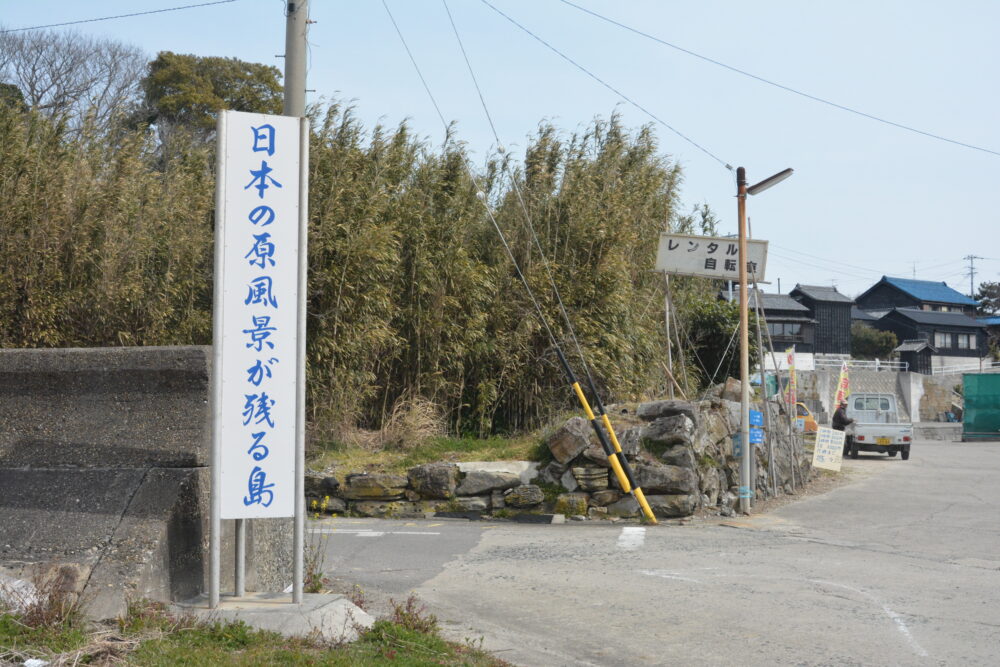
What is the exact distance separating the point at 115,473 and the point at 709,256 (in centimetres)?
906

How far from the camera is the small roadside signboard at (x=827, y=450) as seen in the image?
53.4ft

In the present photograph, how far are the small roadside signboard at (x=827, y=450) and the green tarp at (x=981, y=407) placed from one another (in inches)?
664

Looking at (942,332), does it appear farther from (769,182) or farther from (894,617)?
(894,617)

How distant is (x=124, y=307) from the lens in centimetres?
1140

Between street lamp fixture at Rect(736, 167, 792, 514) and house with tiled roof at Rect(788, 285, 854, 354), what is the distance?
48986mm

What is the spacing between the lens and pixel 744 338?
39.1 feet

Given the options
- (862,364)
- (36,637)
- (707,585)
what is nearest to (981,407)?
(862,364)

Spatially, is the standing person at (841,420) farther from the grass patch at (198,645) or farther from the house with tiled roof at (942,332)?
the house with tiled roof at (942,332)

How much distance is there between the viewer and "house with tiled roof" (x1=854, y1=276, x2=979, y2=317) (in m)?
67.2

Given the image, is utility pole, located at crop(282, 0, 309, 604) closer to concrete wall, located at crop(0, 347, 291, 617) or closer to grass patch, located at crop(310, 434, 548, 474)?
concrete wall, located at crop(0, 347, 291, 617)

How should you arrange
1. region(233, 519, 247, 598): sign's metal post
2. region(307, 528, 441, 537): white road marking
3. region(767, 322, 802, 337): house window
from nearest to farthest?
region(233, 519, 247, 598): sign's metal post
region(307, 528, 441, 537): white road marking
region(767, 322, 802, 337): house window

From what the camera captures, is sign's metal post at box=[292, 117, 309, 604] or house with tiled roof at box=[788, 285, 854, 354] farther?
house with tiled roof at box=[788, 285, 854, 354]

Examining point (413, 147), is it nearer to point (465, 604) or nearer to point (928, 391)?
point (465, 604)

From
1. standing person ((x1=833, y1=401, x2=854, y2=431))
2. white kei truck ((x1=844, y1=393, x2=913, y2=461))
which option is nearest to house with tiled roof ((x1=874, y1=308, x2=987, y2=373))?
white kei truck ((x1=844, y1=393, x2=913, y2=461))
